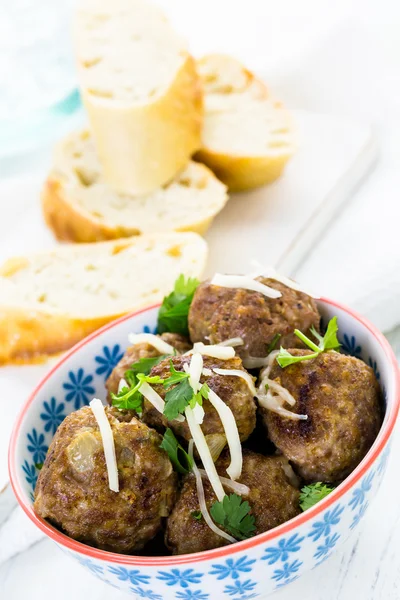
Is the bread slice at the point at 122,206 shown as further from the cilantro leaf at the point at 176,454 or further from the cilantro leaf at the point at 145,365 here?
the cilantro leaf at the point at 176,454

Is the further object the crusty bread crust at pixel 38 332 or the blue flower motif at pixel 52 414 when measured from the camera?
the crusty bread crust at pixel 38 332

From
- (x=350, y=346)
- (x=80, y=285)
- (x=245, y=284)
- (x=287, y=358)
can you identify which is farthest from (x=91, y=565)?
(x=80, y=285)

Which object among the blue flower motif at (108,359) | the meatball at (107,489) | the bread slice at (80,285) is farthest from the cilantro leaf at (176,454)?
the bread slice at (80,285)

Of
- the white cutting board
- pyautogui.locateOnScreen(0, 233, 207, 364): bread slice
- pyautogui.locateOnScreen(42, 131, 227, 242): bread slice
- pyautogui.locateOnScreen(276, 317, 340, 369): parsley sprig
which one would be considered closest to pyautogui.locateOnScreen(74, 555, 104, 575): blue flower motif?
pyautogui.locateOnScreen(276, 317, 340, 369): parsley sprig

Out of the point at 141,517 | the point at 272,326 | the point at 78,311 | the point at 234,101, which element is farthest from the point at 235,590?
the point at 234,101

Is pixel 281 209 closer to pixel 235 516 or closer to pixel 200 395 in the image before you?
pixel 200 395

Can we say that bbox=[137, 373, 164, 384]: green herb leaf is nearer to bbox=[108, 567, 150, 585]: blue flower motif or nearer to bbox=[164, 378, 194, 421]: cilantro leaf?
bbox=[164, 378, 194, 421]: cilantro leaf
